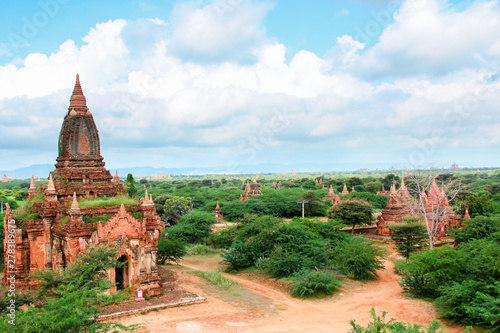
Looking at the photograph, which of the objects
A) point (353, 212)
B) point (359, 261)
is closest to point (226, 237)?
point (359, 261)

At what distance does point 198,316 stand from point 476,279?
1280 centimetres

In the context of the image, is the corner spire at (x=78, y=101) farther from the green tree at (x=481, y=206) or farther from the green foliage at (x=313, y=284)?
the green tree at (x=481, y=206)

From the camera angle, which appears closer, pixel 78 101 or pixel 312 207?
pixel 78 101

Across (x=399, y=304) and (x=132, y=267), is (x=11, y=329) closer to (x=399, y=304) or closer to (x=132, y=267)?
(x=132, y=267)

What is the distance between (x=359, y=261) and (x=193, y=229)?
17536 mm

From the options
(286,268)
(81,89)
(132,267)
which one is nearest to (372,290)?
(286,268)

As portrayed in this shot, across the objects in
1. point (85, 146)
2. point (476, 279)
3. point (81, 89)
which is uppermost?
point (81, 89)

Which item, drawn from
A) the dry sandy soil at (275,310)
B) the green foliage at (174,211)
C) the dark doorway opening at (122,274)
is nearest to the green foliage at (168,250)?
the dry sandy soil at (275,310)

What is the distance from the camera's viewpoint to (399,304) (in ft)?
66.8

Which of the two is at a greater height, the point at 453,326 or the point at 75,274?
the point at 75,274

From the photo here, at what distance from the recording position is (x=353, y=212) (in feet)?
147

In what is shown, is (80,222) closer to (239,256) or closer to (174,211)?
(239,256)

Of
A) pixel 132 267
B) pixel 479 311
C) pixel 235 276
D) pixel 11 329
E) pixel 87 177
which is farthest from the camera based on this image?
pixel 235 276

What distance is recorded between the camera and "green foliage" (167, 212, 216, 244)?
3744cm
